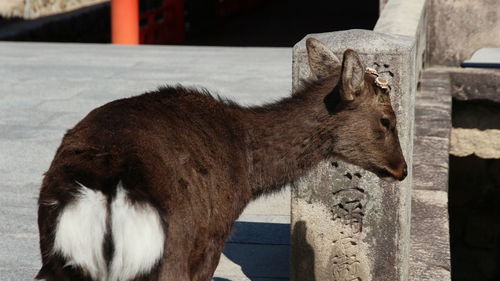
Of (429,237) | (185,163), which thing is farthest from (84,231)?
(429,237)

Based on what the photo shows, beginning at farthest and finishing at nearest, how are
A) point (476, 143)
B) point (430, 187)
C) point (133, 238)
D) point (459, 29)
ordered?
point (459, 29)
point (476, 143)
point (430, 187)
point (133, 238)

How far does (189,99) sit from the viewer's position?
4.39 metres

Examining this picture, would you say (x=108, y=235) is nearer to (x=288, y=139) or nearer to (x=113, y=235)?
(x=113, y=235)

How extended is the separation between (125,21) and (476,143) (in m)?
6.00

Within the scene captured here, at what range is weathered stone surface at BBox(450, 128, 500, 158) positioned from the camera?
975 centimetres

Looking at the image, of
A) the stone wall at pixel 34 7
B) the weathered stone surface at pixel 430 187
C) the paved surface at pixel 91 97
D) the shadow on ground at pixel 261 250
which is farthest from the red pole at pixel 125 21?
the shadow on ground at pixel 261 250

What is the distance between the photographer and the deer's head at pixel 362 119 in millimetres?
4531

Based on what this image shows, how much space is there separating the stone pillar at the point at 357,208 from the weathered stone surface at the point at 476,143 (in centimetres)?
487

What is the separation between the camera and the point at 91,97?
9.50 meters

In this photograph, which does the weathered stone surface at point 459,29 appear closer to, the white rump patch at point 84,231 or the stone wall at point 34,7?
the white rump patch at point 84,231

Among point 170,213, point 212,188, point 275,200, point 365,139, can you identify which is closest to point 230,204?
point 212,188

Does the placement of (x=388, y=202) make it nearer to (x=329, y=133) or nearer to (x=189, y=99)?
(x=329, y=133)

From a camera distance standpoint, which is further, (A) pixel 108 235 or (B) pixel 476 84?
(B) pixel 476 84

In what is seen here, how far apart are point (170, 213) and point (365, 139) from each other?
1274 mm
